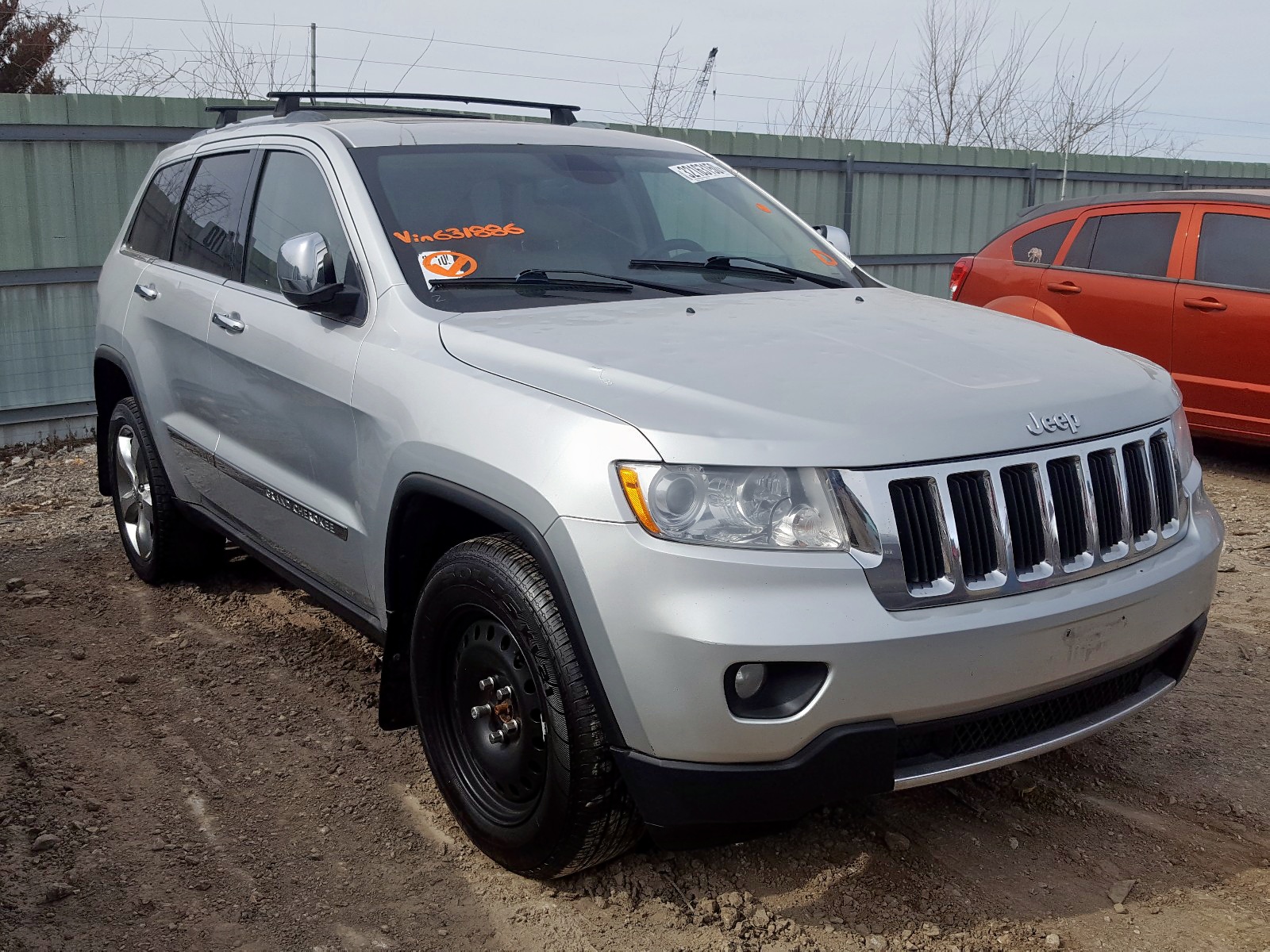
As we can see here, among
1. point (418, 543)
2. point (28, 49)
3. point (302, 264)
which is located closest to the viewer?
point (418, 543)

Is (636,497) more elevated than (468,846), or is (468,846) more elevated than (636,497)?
(636,497)

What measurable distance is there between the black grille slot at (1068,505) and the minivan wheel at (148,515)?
3.54 meters

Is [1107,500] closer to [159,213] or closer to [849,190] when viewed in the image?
[159,213]

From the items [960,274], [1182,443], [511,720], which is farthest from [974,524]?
[960,274]

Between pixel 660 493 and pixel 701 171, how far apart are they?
7.44 feet

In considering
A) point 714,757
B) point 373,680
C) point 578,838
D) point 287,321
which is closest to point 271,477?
point 287,321

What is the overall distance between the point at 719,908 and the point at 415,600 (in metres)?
1.14

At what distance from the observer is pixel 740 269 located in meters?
3.96

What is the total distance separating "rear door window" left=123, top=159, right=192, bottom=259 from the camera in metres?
5.03

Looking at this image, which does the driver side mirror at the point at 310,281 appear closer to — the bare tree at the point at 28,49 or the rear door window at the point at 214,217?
the rear door window at the point at 214,217

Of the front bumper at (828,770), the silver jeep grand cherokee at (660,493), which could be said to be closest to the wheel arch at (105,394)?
the silver jeep grand cherokee at (660,493)

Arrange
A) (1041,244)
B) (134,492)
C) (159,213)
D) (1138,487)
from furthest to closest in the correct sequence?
(1041,244) < (134,492) < (159,213) < (1138,487)

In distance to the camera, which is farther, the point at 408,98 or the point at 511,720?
the point at 408,98

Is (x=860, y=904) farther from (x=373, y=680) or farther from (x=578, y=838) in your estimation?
(x=373, y=680)
